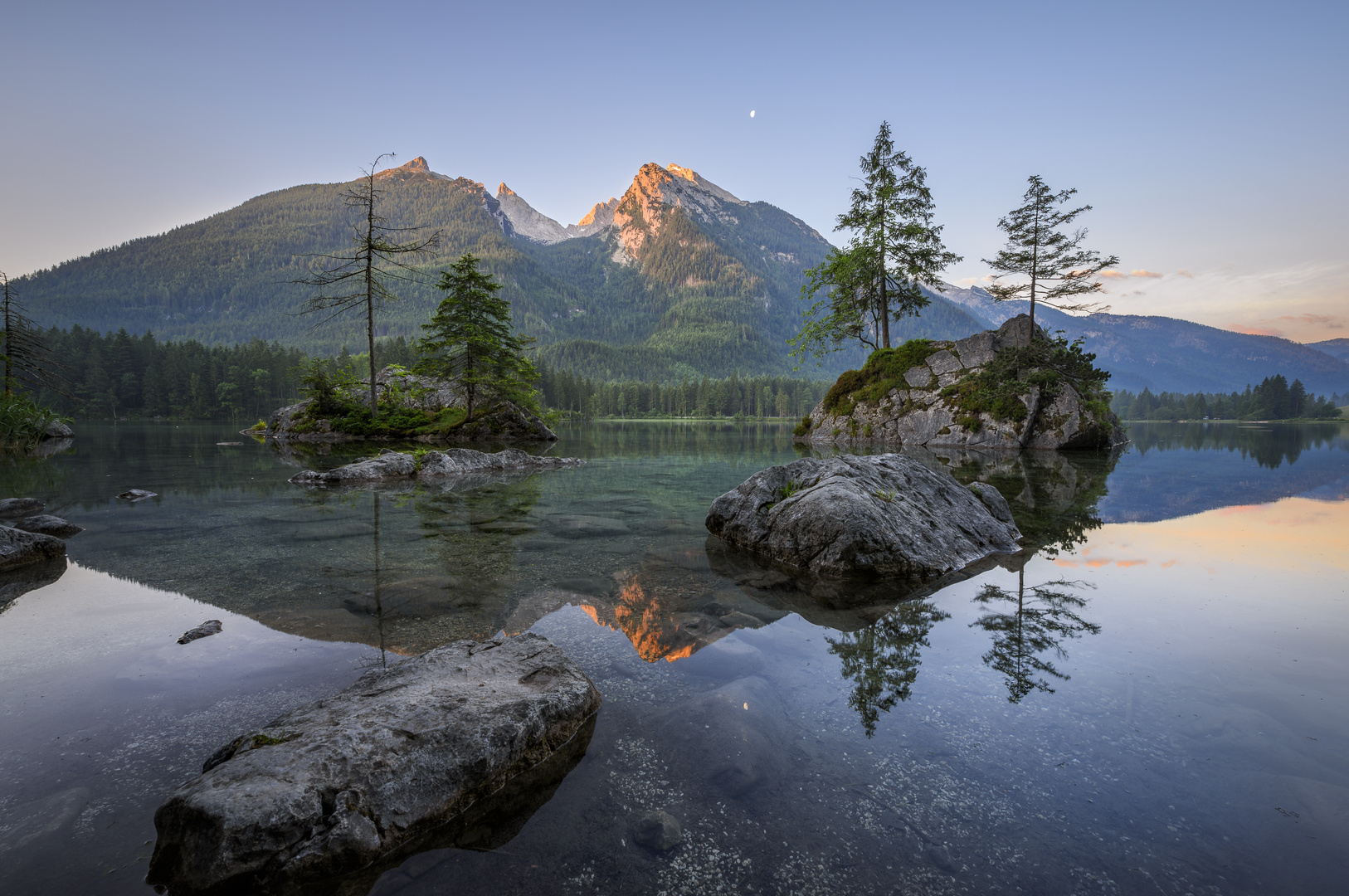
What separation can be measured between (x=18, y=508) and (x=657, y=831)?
49.7 feet

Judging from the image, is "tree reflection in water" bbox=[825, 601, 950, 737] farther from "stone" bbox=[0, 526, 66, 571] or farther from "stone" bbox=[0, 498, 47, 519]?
"stone" bbox=[0, 498, 47, 519]

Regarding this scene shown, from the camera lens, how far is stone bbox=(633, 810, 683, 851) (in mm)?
2838

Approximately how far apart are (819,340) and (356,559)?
34.4 meters

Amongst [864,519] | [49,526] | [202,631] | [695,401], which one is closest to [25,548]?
[49,526]

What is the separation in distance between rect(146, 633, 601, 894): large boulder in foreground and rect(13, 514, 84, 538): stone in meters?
10.1

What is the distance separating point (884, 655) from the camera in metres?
5.16

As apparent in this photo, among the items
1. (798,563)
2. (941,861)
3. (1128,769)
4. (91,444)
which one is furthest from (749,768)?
(91,444)

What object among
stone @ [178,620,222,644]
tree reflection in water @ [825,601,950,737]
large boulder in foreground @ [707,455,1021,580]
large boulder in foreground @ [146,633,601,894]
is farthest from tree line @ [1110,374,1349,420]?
stone @ [178,620,222,644]

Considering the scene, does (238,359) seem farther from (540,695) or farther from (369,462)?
(540,695)

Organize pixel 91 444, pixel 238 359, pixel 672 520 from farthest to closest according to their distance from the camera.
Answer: pixel 238 359
pixel 91 444
pixel 672 520

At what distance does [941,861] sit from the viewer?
8.89 ft

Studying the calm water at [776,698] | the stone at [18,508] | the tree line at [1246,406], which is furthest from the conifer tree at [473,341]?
the tree line at [1246,406]

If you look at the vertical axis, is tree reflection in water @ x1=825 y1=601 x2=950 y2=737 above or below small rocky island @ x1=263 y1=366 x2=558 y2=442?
below

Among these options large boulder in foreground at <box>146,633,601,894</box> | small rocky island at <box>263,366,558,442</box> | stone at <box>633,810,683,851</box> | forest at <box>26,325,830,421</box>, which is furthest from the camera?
forest at <box>26,325,830,421</box>
